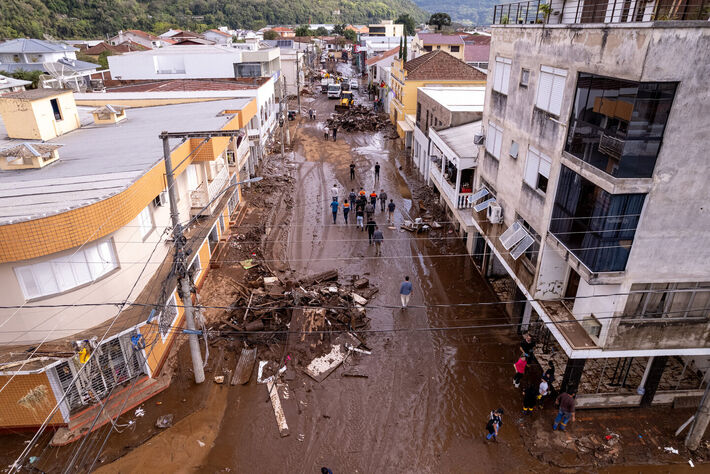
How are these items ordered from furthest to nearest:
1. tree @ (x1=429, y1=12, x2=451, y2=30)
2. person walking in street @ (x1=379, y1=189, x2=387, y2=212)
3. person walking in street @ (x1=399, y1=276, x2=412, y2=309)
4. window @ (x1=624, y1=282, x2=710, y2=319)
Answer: tree @ (x1=429, y1=12, x2=451, y2=30)
person walking in street @ (x1=379, y1=189, x2=387, y2=212)
person walking in street @ (x1=399, y1=276, x2=412, y2=309)
window @ (x1=624, y1=282, x2=710, y2=319)

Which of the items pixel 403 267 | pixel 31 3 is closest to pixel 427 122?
pixel 403 267

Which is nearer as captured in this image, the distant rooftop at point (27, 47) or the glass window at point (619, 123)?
the glass window at point (619, 123)

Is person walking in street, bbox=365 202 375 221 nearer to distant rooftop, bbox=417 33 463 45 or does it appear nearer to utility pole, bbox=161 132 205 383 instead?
utility pole, bbox=161 132 205 383

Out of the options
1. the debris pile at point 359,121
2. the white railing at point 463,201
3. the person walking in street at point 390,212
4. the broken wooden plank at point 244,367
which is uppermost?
the white railing at point 463,201

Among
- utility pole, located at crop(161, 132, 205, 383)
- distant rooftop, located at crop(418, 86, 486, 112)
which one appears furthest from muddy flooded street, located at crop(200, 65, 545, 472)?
distant rooftop, located at crop(418, 86, 486, 112)

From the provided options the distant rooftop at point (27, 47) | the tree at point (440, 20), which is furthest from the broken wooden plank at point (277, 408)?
the tree at point (440, 20)

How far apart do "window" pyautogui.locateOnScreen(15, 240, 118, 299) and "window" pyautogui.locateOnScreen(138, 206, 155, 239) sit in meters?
2.04

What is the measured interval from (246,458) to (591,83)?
1468 cm

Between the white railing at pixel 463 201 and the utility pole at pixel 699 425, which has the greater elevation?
the white railing at pixel 463 201

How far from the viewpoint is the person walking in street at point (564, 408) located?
12.7 m

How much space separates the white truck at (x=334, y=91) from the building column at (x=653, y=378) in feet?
209

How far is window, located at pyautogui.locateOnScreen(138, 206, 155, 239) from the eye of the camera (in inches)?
587

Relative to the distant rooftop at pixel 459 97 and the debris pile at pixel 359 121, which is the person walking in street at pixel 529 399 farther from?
the debris pile at pixel 359 121

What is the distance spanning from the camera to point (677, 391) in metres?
14.0
